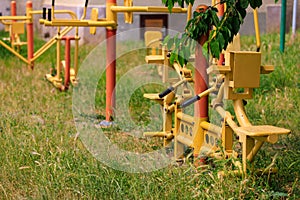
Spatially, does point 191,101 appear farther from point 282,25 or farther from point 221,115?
point 282,25

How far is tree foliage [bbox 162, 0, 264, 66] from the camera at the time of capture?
351 centimetres

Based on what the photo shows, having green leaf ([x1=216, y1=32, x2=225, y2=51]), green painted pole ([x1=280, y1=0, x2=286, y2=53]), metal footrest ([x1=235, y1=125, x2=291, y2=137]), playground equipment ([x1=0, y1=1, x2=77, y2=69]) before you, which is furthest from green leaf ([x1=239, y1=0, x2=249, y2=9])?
green painted pole ([x1=280, y1=0, x2=286, y2=53])

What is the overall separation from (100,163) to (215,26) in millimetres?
1167

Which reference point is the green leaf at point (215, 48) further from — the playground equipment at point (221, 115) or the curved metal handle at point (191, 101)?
the curved metal handle at point (191, 101)

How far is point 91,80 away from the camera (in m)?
7.59

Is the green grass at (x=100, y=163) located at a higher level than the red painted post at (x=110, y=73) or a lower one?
lower

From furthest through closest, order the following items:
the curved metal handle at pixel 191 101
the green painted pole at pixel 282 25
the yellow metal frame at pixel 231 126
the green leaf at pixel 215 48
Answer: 1. the green painted pole at pixel 282 25
2. the curved metal handle at pixel 191 101
3. the yellow metal frame at pixel 231 126
4. the green leaf at pixel 215 48

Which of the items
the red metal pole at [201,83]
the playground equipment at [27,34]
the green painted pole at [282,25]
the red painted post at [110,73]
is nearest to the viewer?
the red metal pole at [201,83]

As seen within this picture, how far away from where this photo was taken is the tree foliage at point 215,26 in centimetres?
351

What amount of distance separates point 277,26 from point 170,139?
266 inches

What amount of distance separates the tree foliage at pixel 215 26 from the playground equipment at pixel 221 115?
0.18m

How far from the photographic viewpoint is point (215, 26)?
3648 millimetres

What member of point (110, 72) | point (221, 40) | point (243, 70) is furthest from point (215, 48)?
point (110, 72)

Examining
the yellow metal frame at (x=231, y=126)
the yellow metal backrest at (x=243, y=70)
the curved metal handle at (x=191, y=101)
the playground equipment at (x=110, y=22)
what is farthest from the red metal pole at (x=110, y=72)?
the yellow metal backrest at (x=243, y=70)
